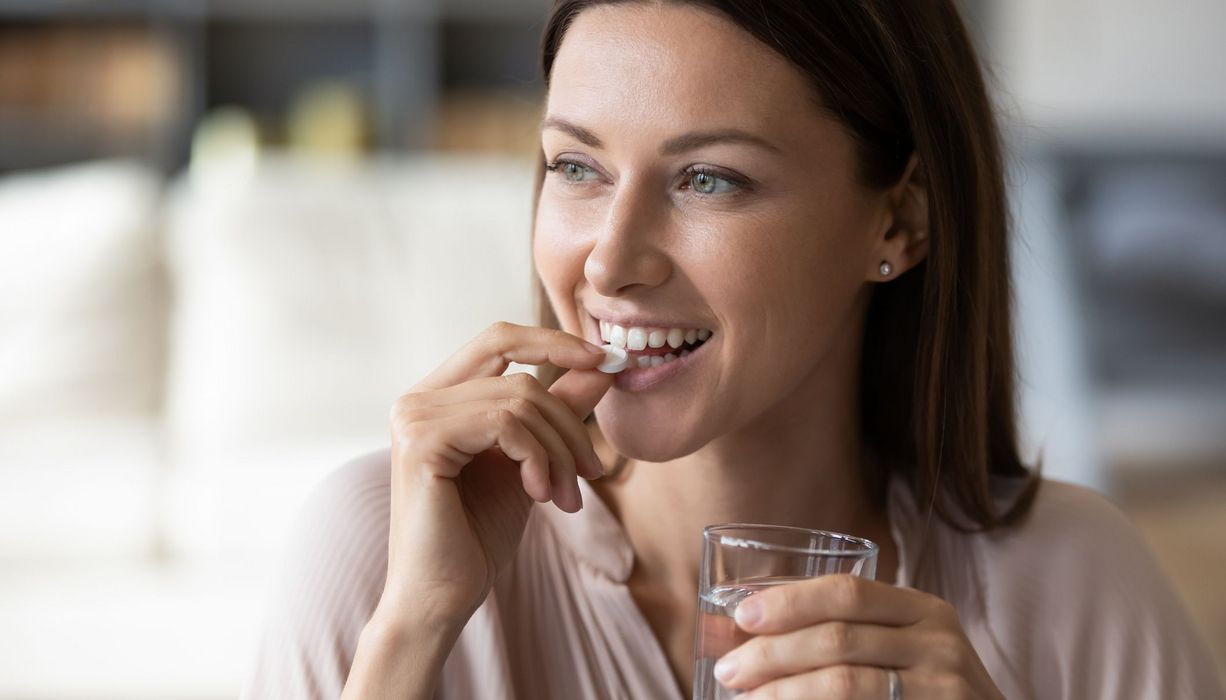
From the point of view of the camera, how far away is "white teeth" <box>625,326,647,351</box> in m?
1.31

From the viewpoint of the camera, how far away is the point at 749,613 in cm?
94

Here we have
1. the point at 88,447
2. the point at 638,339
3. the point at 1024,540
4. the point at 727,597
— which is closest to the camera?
the point at 727,597

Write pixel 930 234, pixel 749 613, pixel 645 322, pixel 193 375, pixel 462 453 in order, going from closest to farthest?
1. pixel 749 613
2. pixel 462 453
3. pixel 645 322
4. pixel 930 234
5. pixel 193 375

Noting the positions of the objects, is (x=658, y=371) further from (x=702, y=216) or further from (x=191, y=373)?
(x=191, y=373)

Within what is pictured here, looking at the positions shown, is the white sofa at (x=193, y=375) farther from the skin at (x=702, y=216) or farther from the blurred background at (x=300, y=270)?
the skin at (x=702, y=216)

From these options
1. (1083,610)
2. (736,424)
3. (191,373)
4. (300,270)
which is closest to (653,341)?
(736,424)

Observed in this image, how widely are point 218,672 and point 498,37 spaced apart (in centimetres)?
371

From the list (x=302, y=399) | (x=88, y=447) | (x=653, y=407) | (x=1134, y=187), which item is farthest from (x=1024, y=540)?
(x=1134, y=187)

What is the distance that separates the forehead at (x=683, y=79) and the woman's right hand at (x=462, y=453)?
23 centimetres

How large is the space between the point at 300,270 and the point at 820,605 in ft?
9.08

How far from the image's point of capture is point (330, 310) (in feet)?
11.5

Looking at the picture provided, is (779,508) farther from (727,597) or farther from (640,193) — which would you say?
(727,597)

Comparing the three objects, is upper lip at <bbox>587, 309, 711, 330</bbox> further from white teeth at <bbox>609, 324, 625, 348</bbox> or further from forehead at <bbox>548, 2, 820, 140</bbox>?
forehead at <bbox>548, 2, 820, 140</bbox>

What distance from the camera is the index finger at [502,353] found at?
125cm
